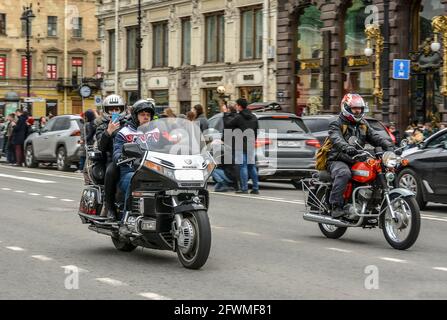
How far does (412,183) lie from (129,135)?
766 cm

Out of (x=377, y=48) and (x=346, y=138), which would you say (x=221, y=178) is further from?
(x=377, y=48)

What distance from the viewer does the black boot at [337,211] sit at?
11906 mm

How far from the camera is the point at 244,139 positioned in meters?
19.8

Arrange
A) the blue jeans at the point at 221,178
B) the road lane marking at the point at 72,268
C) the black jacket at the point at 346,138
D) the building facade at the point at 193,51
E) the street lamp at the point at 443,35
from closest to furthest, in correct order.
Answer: the road lane marking at the point at 72,268
the black jacket at the point at 346,138
the blue jeans at the point at 221,178
the street lamp at the point at 443,35
the building facade at the point at 193,51

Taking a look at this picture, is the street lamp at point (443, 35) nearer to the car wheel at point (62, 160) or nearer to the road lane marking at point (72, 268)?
the car wheel at point (62, 160)

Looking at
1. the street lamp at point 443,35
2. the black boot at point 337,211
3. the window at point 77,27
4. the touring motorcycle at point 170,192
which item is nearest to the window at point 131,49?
the street lamp at point 443,35

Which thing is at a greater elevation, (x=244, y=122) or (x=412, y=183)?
(x=244, y=122)

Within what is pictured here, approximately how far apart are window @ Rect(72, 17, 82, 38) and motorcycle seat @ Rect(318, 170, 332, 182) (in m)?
76.0

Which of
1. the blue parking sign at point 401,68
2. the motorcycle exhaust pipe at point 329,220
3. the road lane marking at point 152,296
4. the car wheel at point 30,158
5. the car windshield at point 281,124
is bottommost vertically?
the car wheel at point 30,158

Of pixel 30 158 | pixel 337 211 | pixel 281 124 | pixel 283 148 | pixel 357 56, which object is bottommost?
pixel 30 158

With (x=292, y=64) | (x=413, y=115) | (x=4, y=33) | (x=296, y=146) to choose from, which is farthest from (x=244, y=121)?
(x=4, y=33)

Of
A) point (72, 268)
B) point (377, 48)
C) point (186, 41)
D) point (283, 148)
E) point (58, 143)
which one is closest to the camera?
point (72, 268)

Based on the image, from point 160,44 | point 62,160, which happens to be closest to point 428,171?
point 62,160

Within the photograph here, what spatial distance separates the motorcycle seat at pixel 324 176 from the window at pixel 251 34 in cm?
3040
